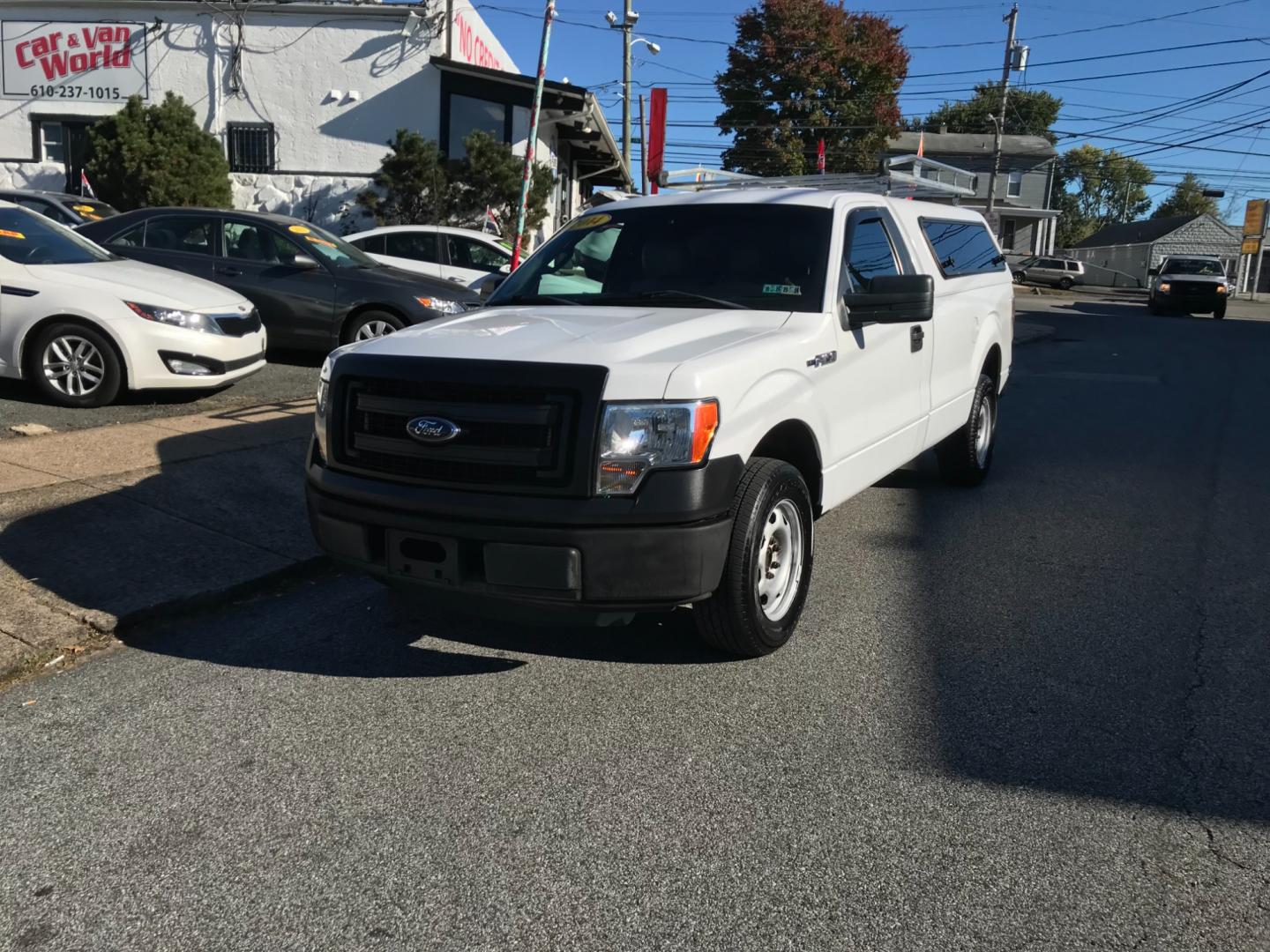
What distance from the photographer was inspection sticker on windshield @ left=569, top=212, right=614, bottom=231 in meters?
5.52

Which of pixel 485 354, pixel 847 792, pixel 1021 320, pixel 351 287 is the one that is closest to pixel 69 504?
pixel 485 354

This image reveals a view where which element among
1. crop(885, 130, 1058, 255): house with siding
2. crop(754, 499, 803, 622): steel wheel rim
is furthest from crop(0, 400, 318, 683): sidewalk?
crop(885, 130, 1058, 255): house with siding

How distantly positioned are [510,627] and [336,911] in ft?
6.61

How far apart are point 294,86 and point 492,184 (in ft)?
15.9

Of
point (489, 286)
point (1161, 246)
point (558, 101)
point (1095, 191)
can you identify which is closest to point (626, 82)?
point (558, 101)

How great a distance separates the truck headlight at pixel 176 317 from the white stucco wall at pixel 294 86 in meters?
14.0

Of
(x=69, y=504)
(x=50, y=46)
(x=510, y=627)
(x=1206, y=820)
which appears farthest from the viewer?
(x=50, y=46)

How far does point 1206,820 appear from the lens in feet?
10.3

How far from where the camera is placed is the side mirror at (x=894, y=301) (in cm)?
470

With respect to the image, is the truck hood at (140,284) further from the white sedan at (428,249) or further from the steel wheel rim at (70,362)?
the white sedan at (428,249)

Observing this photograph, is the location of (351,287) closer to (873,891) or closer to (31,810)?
(31,810)

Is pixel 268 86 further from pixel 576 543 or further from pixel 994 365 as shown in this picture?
pixel 576 543

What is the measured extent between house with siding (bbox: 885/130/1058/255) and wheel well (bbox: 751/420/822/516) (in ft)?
203

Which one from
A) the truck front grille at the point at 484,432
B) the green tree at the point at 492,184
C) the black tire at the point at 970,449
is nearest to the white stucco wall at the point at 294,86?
the green tree at the point at 492,184
